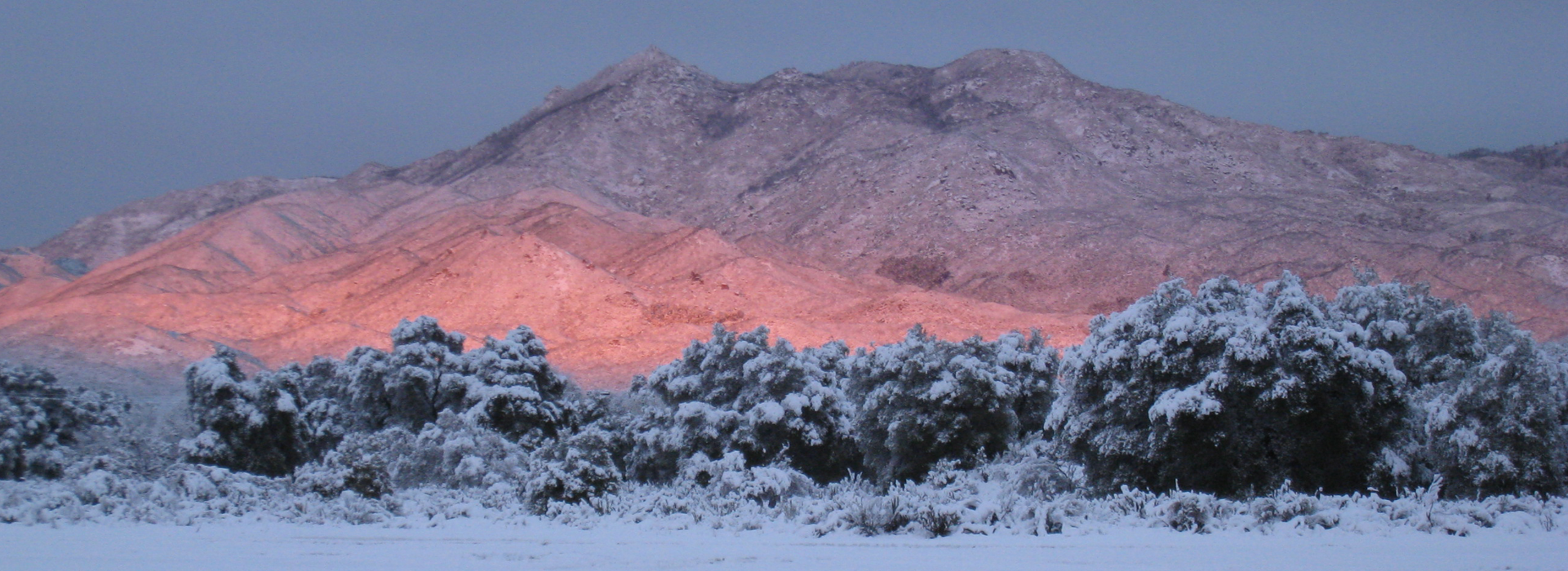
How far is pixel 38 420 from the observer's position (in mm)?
33750

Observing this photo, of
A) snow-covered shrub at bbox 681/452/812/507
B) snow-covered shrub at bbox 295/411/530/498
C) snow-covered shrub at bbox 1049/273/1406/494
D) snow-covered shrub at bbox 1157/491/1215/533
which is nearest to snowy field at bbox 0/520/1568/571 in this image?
snow-covered shrub at bbox 1157/491/1215/533

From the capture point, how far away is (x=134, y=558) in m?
9.34

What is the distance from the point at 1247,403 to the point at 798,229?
9351cm

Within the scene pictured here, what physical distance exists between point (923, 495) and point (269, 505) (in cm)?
830

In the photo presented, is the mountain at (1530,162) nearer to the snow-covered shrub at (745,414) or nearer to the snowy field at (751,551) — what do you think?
the snow-covered shrub at (745,414)

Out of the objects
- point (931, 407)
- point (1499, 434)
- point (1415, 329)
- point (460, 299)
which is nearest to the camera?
point (1499, 434)

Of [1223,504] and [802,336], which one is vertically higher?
[802,336]

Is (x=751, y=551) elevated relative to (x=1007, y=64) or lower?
lower

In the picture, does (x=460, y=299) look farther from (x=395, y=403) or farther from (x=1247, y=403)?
(x=1247, y=403)

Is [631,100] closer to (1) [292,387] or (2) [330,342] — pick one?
(2) [330,342]

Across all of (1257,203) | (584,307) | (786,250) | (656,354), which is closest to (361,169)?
(786,250)

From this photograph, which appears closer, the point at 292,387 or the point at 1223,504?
the point at 1223,504

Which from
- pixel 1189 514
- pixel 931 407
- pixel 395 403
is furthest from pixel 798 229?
pixel 1189 514

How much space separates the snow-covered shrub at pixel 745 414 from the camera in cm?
3019
